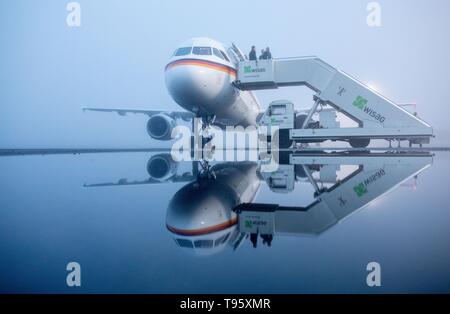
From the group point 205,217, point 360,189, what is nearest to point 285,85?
point 360,189

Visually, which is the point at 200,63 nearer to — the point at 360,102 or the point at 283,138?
the point at 283,138

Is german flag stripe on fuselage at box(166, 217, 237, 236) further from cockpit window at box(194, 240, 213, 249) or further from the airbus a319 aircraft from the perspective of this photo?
the airbus a319 aircraft

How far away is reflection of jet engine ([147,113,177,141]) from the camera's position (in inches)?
512

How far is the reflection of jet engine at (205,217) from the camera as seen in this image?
73.2 inches

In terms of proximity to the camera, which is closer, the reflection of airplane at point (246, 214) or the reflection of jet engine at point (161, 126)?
the reflection of airplane at point (246, 214)

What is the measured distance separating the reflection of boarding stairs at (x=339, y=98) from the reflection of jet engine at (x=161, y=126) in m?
3.71

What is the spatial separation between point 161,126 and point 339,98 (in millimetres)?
7226

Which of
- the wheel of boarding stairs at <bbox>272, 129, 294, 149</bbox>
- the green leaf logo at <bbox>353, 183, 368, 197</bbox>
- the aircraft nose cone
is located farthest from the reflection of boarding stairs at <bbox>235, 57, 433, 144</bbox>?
the green leaf logo at <bbox>353, 183, 368, 197</bbox>

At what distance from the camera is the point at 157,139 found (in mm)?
12828

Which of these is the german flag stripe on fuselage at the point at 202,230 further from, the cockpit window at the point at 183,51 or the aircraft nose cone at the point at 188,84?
the cockpit window at the point at 183,51

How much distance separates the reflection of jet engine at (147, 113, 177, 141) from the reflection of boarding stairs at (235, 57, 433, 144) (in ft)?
12.2

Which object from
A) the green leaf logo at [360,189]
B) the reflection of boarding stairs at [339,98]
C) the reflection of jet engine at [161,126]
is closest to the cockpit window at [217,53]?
the reflection of boarding stairs at [339,98]
